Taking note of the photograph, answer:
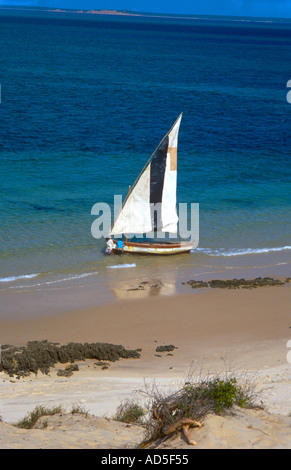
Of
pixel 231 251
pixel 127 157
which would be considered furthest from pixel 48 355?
pixel 127 157

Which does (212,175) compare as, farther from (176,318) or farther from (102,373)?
(102,373)

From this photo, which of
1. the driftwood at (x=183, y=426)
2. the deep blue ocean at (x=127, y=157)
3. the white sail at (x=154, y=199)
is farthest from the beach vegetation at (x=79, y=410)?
the white sail at (x=154, y=199)

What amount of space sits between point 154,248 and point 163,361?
9415 mm

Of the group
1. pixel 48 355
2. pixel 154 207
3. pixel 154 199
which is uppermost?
pixel 154 199

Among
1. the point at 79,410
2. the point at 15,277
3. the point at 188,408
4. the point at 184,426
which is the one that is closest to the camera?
the point at 184,426

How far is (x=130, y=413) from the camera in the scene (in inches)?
434

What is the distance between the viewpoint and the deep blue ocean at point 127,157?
25562 millimetres

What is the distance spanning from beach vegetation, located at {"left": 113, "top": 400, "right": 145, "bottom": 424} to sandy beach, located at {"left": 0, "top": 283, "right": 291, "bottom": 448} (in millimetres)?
246

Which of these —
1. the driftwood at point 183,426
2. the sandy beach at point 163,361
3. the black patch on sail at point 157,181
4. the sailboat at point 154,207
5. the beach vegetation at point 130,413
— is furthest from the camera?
the black patch on sail at point 157,181

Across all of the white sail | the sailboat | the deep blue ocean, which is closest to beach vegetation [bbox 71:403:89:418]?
the deep blue ocean

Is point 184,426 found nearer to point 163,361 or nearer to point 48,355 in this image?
point 163,361

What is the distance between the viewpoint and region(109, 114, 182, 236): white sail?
1016 inches

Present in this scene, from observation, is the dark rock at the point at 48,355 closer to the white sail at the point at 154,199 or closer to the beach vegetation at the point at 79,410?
the beach vegetation at the point at 79,410
